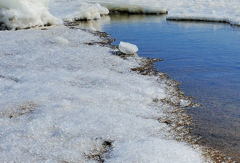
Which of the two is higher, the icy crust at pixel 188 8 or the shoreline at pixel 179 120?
the icy crust at pixel 188 8

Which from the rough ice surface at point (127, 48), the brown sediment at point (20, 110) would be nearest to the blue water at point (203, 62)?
the rough ice surface at point (127, 48)

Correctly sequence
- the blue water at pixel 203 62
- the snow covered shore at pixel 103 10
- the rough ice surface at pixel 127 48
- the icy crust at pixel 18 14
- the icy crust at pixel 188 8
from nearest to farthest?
the blue water at pixel 203 62 < the rough ice surface at pixel 127 48 < the icy crust at pixel 18 14 < the snow covered shore at pixel 103 10 < the icy crust at pixel 188 8

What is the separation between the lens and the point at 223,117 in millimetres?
10367

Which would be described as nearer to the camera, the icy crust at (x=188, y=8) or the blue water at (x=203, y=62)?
the blue water at (x=203, y=62)

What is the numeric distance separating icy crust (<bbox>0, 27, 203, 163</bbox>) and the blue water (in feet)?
3.00

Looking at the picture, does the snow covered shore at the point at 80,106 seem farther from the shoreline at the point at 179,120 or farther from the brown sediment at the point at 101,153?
the shoreline at the point at 179,120

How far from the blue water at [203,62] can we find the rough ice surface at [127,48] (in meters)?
0.64

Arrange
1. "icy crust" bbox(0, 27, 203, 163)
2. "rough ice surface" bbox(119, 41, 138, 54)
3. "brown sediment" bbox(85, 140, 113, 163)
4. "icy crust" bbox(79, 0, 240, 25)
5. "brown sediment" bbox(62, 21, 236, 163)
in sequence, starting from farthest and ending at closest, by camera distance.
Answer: "icy crust" bbox(79, 0, 240, 25)
"rough ice surface" bbox(119, 41, 138, 54)
"brown sediment" bbox(62, 21, 236, 163)
"icy crust" bbox(0, 27, 203, 163)
"brown sediment" bbox(85, 140, 113, 163)

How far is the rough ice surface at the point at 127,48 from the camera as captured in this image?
16.5 m

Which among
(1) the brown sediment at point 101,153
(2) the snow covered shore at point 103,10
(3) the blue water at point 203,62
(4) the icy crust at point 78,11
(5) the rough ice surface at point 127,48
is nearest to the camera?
(1) the brown sediment at point 101,153

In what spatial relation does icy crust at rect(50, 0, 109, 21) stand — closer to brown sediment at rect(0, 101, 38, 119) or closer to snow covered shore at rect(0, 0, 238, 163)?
snow covered shore at rect(0, 0, 238, 163)

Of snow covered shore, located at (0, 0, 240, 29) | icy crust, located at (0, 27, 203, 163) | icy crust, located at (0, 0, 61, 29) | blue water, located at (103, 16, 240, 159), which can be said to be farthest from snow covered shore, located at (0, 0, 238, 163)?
snow covered shore, located at (0, 0, 240, 29)

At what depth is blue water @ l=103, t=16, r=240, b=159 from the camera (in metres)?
9.84

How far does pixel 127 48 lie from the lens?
16.6m
